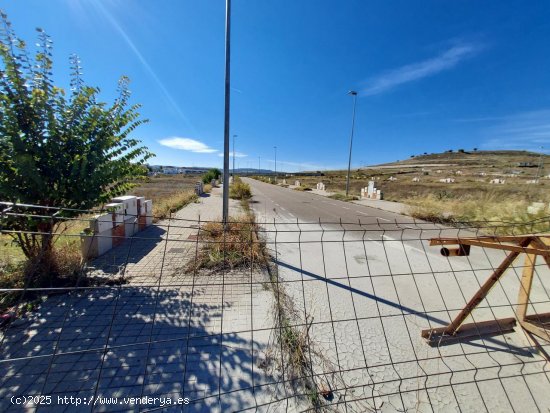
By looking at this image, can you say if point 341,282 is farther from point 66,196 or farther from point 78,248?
point 78,248

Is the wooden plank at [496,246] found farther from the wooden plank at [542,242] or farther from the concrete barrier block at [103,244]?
the concrete barrier block at [103,244]

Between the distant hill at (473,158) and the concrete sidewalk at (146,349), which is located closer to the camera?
the concrete sidewalk at (146,349)

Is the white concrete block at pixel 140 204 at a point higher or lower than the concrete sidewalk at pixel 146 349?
higher

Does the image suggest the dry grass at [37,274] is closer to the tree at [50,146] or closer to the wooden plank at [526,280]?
the tree at [50,146]

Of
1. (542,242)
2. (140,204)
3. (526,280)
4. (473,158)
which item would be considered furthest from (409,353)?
(473,158)

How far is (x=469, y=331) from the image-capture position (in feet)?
10.7

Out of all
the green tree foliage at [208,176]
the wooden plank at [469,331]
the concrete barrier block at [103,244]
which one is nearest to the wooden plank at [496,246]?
the wooden plank at [469,331]

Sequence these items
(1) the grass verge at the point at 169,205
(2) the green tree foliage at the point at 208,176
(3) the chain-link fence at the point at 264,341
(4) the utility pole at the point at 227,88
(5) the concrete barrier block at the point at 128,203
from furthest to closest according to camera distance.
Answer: (2) the green tree foliage at the point at 208,176, (1) the grass verge at the point at 169,205, (5) the concrete barrier block at the point at 128,203, (4) the utility pole at the point at 227,88, (3) the chain-link fence at the point at 264,341

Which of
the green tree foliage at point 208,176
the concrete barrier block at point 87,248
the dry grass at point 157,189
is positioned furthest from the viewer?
the green tree foliage at point 208,176

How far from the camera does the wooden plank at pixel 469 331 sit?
10.4 ft

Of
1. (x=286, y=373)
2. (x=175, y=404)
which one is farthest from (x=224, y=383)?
(x=286, y=373)

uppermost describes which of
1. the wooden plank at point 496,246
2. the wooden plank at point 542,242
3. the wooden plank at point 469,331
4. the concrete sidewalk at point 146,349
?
the wooden plank at point 542,242

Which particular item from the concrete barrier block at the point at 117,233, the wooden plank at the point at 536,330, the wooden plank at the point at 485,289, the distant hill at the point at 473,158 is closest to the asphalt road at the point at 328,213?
the wooden plank at the point at 485,289

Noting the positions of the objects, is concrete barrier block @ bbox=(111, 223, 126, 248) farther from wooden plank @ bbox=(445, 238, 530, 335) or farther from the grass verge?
wooden plank @ bbox=(445, 238, 530, 335)
